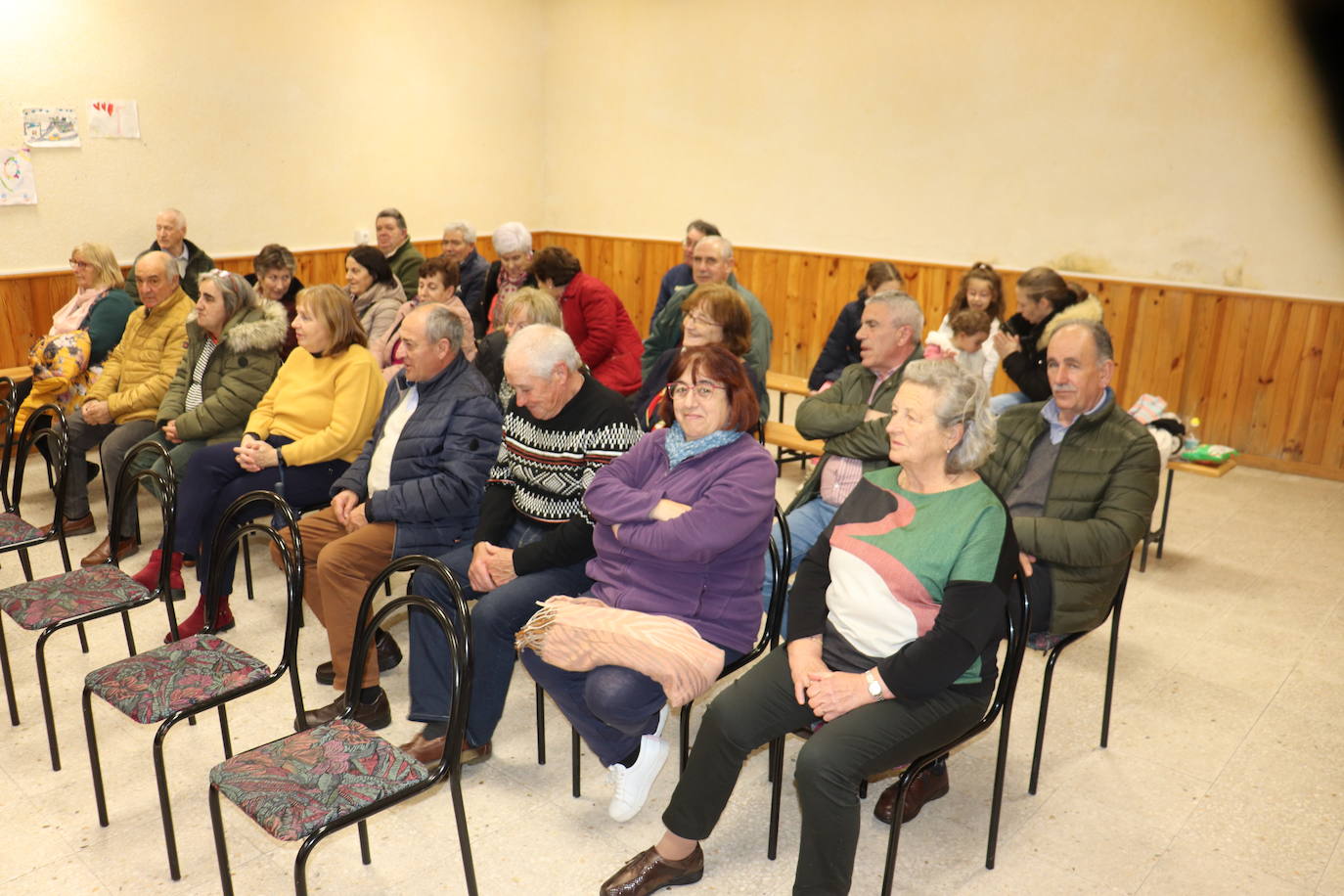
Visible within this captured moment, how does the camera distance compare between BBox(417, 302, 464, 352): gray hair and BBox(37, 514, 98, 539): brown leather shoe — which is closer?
BBox(417, 302, 464, 352): gray hair

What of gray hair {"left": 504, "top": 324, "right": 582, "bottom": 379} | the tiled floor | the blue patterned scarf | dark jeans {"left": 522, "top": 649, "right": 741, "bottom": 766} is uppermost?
gray hair {"left": 504, "top": 324, "right": 582, "bottom": 379}

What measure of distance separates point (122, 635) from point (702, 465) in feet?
7.33

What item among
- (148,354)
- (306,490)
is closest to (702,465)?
(306,490)

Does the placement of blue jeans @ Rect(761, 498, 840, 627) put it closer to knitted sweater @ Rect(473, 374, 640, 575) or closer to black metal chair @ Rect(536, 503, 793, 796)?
black metal chair @ Rect(536, 503, 793, 796)

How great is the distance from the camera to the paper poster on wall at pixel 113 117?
235 inches

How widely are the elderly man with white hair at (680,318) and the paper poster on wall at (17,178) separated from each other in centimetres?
375

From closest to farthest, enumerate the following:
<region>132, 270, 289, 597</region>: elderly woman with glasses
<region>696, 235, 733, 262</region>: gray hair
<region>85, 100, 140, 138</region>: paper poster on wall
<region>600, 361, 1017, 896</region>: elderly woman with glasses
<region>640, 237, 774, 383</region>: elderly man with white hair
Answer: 1. <region>600, 361, 1017, 896</region>: elderly woman with glasses
2. <region>132, 270, 289, 597</region>: elderly woman with glasses
3. <region>640, 237, 774, 383</region>: elderly man with white hair
4. <region>696, 235, 733, 262</region>: gray hair
5. <region>85, 100, 140, 138</region>: paper poster on wall

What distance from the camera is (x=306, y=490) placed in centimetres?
362

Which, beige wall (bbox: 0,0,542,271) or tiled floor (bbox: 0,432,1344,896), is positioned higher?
beige wall (bbox: 0,0,542,271)

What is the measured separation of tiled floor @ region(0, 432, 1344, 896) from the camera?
7.72 ft

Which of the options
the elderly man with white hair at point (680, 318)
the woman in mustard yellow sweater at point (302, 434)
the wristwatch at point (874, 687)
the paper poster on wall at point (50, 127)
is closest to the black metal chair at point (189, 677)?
the woman in mustard yellow sweater at point (302, 434)

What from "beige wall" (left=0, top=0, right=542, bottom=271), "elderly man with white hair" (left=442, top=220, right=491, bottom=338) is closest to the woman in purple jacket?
"elderly man with white hair" (left=442, top=220, right=491, bottom=338)

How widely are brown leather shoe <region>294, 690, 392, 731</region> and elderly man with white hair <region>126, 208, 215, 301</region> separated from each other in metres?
3.64

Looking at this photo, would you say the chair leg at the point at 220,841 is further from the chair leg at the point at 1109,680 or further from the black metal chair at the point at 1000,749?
the chair leg at the point at 1109,680
